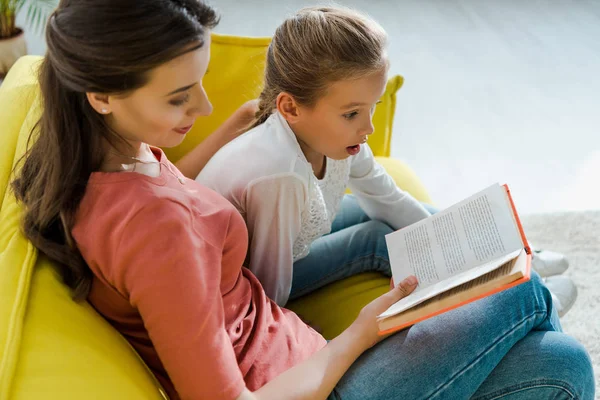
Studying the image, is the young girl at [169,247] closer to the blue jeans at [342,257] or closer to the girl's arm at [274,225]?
the girl's arm at [274,225]

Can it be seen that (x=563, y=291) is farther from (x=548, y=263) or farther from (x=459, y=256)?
(x=459, y=256)

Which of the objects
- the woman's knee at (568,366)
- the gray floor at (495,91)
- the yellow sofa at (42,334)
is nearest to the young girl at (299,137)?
the yellow sofa at (42,334)

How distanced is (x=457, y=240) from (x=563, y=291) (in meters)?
0.73

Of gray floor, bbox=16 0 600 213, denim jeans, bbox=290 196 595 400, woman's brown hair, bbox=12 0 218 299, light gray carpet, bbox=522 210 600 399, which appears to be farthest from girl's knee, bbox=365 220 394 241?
gray floor, bbox=16 0 600 213

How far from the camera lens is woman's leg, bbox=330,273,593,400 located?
1133 mm

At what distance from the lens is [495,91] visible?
10.3ft

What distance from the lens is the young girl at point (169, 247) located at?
916 millimetres

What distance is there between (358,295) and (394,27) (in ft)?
8.03

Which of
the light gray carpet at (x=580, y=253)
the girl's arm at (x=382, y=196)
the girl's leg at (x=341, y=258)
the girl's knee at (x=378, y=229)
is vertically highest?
the girl's arm at (x=382, y=196)

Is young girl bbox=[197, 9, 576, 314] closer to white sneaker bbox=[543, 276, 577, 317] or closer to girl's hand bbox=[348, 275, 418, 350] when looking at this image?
girl's hand bbox=[348, 275, 418, 350]

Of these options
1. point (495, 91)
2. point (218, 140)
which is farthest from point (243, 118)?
point (495, 91)

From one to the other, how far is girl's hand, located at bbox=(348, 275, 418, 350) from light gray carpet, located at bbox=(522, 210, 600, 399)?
79cm

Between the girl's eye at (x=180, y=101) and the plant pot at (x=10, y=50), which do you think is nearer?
the girl's eye at (x=180, y=101)

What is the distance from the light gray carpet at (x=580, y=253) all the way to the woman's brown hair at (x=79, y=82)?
1.36 m
